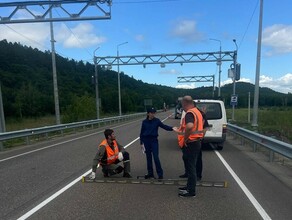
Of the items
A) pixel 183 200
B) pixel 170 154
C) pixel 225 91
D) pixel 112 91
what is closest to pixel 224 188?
pixel 183 200

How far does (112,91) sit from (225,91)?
43.9 metres

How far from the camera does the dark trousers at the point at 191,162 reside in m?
6.79

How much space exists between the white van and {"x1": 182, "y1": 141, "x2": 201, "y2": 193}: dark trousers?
6.78m

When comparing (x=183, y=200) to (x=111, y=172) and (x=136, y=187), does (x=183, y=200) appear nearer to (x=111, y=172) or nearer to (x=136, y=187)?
(x=136, y=187)

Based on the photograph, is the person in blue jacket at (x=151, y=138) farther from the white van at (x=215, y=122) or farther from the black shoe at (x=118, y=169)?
the white van at (x=215, y=122)

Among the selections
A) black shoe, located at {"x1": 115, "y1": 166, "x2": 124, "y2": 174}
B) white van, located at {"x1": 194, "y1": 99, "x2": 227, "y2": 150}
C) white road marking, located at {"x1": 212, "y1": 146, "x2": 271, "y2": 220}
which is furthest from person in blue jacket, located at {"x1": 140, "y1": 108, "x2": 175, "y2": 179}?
white van, located at {"x1": 194, "y1": 99, "x2": 227, "y2": 150}

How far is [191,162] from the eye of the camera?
6836 mm

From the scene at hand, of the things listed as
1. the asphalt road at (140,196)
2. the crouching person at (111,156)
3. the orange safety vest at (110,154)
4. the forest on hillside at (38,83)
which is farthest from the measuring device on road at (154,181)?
the forest on hillside at (38,83)

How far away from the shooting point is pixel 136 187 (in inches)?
299

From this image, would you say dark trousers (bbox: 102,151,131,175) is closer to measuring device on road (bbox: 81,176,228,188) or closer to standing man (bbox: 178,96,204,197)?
measuring device on road (bbox: 81,176,228,188)

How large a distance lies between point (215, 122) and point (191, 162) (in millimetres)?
7273

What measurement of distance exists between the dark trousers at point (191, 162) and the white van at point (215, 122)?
267 inches

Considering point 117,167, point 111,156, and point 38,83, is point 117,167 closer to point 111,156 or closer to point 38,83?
point 111,156

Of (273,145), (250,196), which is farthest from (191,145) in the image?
(273,145)
